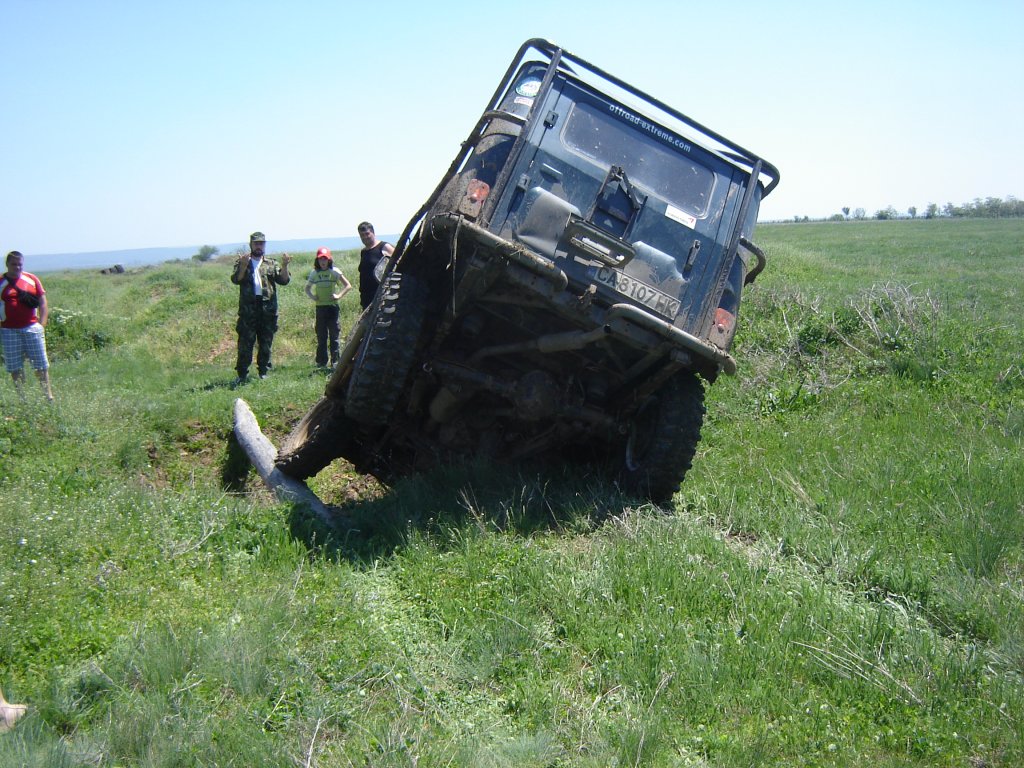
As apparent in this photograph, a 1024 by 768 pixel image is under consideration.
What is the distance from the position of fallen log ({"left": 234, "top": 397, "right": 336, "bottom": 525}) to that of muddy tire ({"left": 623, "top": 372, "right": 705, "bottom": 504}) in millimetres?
2118

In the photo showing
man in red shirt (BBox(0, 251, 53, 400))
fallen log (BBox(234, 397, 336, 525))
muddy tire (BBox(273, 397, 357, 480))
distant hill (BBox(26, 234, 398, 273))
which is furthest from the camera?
distant hill (BBox(26, 234, 398, 273))

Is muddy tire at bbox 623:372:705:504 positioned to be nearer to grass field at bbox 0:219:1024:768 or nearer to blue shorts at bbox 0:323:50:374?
grass field at bbox 0:219:1024:768

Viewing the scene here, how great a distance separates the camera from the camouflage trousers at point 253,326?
1118 cm

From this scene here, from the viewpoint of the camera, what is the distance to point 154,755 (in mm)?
3113

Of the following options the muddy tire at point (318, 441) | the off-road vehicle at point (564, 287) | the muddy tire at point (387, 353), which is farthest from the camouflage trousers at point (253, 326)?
the muddy tire at point (387, 353)

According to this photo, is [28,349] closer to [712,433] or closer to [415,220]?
[415,220]

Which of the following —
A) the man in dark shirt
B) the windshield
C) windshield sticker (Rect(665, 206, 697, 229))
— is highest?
the windshield

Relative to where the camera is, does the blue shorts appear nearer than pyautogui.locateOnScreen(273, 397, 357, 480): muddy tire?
No

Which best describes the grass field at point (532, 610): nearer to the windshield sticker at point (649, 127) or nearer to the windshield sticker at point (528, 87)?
the windshield sticker at point (649, 127)

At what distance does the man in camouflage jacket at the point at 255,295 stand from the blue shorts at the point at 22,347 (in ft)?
8.03

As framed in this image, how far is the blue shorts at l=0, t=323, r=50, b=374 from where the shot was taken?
9156 millimetres

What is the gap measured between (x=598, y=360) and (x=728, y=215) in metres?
1.33

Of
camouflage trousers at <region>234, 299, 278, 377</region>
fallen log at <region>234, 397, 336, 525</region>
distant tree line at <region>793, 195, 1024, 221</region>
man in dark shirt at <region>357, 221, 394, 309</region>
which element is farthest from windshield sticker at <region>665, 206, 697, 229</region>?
distant tree line at <region>793, 195, 1024, 221</region>

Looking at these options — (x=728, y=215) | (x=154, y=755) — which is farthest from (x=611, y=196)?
(x=154, y=755)
